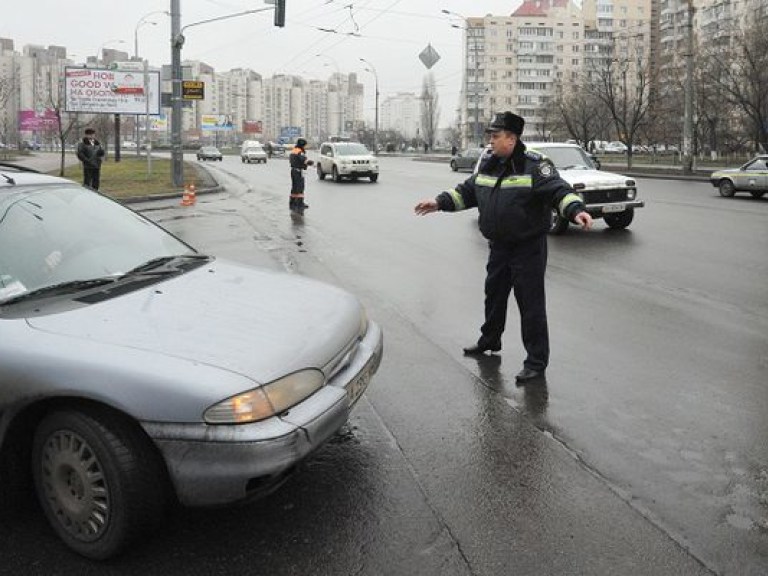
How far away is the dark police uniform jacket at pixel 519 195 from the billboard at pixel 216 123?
11017 cm

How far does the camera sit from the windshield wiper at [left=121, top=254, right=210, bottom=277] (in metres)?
3.90

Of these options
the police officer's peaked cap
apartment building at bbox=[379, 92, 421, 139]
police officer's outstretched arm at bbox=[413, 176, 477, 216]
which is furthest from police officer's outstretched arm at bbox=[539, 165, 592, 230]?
apartment building at bbox=[379, 92, 421, 139]

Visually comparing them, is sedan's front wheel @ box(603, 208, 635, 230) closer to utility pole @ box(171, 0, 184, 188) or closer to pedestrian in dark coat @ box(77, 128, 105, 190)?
pedestrian in dark coat @ box(77, 128, 105, 190)

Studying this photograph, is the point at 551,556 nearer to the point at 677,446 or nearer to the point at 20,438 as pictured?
the point at 677,446

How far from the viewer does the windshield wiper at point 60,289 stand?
11.0 ft

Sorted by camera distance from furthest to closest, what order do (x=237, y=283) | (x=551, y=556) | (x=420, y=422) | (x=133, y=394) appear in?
(x=420, y=422), (x=237, y=283), (x=551, y=556), (x=133, y=394)

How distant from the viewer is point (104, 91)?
36219 mm

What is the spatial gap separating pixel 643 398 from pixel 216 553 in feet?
9.85

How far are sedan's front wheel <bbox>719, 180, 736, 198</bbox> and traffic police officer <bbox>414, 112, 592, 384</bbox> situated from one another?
20.0m

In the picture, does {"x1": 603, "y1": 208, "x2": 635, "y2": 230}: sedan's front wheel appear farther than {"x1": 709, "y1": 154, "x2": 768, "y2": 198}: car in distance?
No

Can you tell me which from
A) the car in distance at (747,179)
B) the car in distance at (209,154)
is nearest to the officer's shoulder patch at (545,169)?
the car in distance at (747,179)

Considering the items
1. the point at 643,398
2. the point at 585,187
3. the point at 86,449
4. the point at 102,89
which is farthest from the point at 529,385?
the point at 102,89

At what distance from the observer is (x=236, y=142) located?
447ft

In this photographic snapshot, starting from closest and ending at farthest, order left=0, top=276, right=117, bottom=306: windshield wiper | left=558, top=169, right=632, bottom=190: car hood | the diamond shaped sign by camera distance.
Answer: left=0, top=276, right=117, bottom=306: windshield wiper
left=558, top=169, right=632, bottom=190: car hood
the diamond shaped sign
